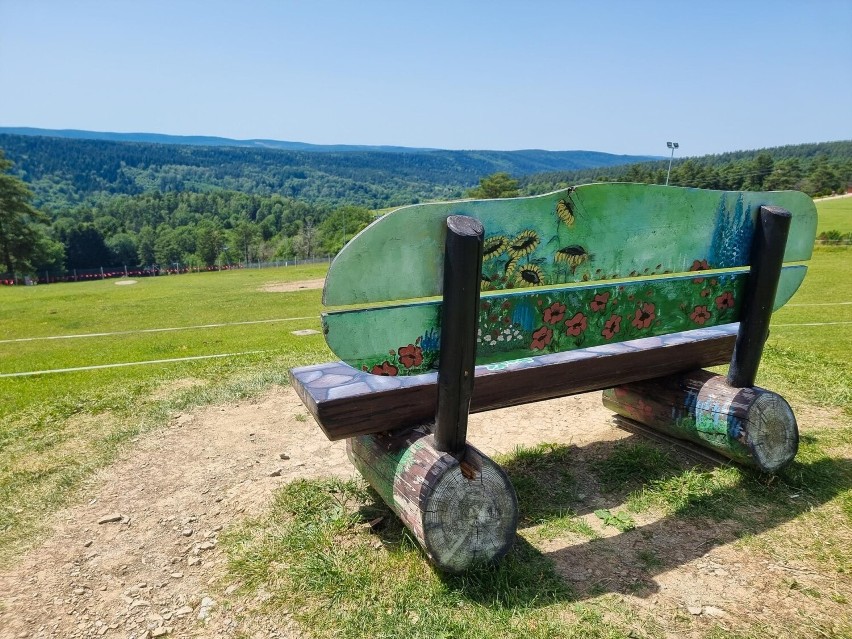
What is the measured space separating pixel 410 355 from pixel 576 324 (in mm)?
1162

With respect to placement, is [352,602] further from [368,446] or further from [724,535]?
[724,535]

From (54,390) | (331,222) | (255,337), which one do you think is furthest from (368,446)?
(331,222)

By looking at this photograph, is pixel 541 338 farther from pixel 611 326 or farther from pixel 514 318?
pixel 611 326

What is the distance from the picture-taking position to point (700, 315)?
A: 4.11m

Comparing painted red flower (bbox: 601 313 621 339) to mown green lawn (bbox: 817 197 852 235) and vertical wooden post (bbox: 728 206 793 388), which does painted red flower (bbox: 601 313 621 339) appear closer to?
vertical wooden post (bbox: 728 206 793 388)

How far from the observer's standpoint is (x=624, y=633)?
286 cm

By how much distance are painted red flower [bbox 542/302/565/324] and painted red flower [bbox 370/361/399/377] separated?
1002mm

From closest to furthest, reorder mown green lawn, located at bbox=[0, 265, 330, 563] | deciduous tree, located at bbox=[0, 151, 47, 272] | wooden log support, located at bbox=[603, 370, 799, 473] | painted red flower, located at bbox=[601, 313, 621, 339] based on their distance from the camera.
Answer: painted red flower, located at bbox=[601, 313, 621, 339], wooden log support, located at bbox=[603, 370, 799, 473], mown green lawn, located at bbox=[0, 265, 330, 563], deciduous tree, located at bbox=[0, 151, 47, 272]

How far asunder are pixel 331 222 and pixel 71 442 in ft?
389

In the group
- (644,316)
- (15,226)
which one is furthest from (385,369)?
(15,226)

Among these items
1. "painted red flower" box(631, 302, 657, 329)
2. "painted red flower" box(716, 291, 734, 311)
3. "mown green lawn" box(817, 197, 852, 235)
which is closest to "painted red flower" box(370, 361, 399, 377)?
"painted red flower" box(631, 302, 657, 329)

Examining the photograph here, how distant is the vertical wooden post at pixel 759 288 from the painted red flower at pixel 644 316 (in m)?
0.93

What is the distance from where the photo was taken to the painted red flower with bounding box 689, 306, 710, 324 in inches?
160

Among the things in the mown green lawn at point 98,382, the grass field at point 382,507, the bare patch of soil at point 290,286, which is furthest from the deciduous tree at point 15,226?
the grass field at point 382,507
